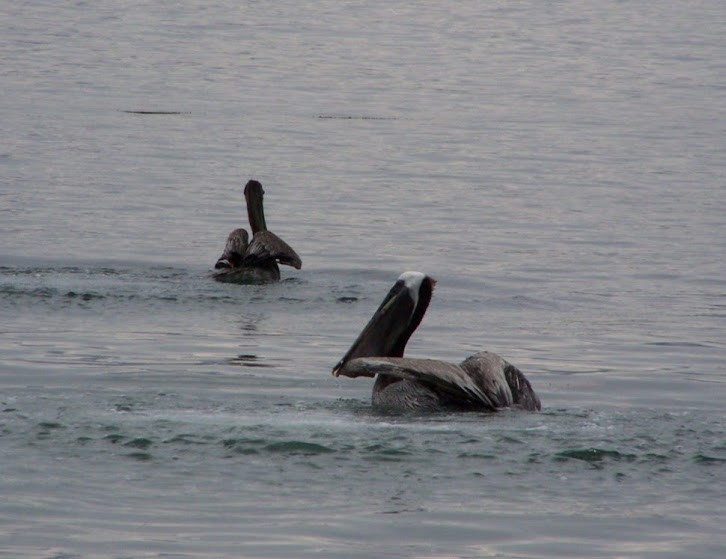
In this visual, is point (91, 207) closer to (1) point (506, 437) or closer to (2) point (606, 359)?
(2) point (606, 359)

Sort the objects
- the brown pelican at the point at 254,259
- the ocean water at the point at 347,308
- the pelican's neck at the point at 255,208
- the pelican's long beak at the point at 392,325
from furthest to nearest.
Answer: the pelican's neck at the point at 255,208 → the brown pelican at the point at 254,259 → the pelican's long beak at the point at 392,325 → the ocean water at the point at 347,308

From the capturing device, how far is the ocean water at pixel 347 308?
803 centimetres

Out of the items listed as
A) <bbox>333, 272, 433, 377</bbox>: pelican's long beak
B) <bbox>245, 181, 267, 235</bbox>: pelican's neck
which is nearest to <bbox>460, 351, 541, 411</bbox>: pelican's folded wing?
<bbox>333, 272, 433, 377</bbox>: pelican's long beak

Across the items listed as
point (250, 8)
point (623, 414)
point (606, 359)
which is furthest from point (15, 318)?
point (250, 8)

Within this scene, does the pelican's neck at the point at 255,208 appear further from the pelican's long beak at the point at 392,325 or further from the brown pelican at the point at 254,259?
the pelican's long beak at the point at 392,325

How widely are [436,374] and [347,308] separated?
501 cm

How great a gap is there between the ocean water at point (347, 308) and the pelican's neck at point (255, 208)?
51 cm

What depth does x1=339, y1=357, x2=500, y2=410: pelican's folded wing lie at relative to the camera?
980 cm

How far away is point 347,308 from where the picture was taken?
1476 cm

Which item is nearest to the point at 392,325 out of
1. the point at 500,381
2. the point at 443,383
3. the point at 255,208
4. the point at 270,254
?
the point at 500,381

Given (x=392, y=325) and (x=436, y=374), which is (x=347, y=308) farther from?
(x=436, y=374)

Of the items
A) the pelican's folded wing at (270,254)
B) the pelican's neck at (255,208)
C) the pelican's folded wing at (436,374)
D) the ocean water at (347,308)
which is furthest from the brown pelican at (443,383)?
the pelican's neck at (255,208)

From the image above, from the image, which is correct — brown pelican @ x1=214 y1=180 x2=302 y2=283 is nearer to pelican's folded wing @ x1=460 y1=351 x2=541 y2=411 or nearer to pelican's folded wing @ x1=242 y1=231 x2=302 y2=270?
pelican's folded wing @ x1=242 y1=231 x2=302 y2=270

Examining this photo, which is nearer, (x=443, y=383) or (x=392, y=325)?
(x=443, y=383)
